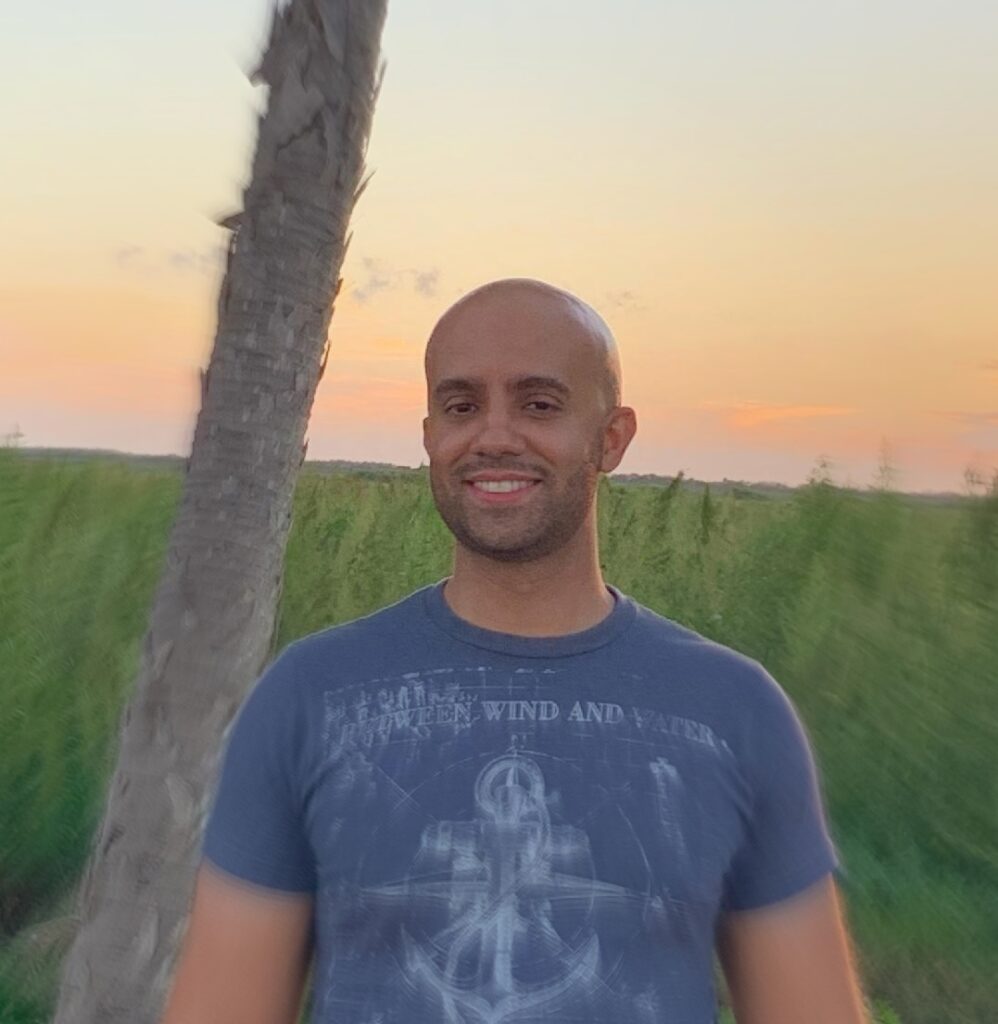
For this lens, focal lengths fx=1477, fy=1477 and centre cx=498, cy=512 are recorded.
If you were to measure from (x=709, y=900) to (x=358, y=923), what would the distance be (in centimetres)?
43

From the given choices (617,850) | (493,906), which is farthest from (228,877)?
(617,850)

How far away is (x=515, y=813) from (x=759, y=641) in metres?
5.41

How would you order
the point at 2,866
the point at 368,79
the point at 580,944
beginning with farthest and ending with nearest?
the point at 2,866 → the point at 368,79 → the point at 580,944

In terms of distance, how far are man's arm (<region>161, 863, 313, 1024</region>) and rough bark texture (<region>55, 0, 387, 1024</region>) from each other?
7.65ft

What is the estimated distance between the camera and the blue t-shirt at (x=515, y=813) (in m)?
1.75

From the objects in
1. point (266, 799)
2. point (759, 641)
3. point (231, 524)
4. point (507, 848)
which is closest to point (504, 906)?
point (507, 848)

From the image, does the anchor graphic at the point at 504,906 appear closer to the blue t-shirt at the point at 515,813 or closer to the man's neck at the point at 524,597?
the blue t-shirt at the point at 515,813

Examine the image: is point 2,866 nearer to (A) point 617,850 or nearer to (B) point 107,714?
(B) point 107,714

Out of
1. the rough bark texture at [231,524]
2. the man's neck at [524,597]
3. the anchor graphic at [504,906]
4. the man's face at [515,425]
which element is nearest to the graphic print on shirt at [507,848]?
the anchor graphic at [504,906]

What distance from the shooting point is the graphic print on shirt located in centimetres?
175

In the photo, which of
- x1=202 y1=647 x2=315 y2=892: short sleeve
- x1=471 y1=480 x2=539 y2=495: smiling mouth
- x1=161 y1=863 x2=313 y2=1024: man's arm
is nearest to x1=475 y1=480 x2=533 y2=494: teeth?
x1=471 y1=480 x2=539 y2=495: smiling mouth

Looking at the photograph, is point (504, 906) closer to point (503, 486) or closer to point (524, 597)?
point (524, 597)

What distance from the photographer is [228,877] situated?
1.91 meters

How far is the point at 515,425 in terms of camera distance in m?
1.90
